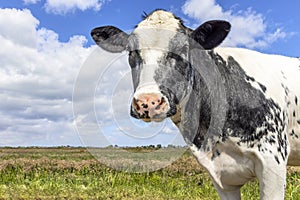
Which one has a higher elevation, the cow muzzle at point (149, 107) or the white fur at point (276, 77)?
the white fur at point (276, 77)

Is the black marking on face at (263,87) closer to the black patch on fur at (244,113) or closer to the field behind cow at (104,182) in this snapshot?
the black patch on fur at (244,113)

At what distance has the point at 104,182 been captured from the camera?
36.1ft

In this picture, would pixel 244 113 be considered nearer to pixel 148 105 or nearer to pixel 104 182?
pixel 148 105

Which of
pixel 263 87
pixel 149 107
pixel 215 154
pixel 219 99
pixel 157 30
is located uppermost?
pixel 157 30

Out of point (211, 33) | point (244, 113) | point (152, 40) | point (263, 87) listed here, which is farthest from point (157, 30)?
point (263, 87)

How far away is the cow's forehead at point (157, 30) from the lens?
188 inches

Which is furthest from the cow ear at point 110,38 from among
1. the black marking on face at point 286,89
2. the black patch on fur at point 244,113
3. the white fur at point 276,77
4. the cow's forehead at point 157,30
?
the black marking on face at point 286,89

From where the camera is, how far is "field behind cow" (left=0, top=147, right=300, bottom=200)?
8719mm

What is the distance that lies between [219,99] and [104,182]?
629 cm

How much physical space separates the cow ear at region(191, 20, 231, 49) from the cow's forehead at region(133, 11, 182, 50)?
24 cm

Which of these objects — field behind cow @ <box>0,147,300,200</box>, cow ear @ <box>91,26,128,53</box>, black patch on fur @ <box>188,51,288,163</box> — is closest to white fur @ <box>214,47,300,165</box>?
black patch on fur @ <box>188,51,288,163</box>

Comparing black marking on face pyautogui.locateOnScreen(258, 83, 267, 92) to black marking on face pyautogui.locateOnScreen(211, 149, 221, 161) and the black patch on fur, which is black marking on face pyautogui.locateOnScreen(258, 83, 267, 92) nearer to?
the black patch on fur

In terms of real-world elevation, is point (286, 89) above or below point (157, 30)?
below

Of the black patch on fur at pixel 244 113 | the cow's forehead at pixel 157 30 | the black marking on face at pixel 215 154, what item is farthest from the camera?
the black marking on face at pixel 215 154
